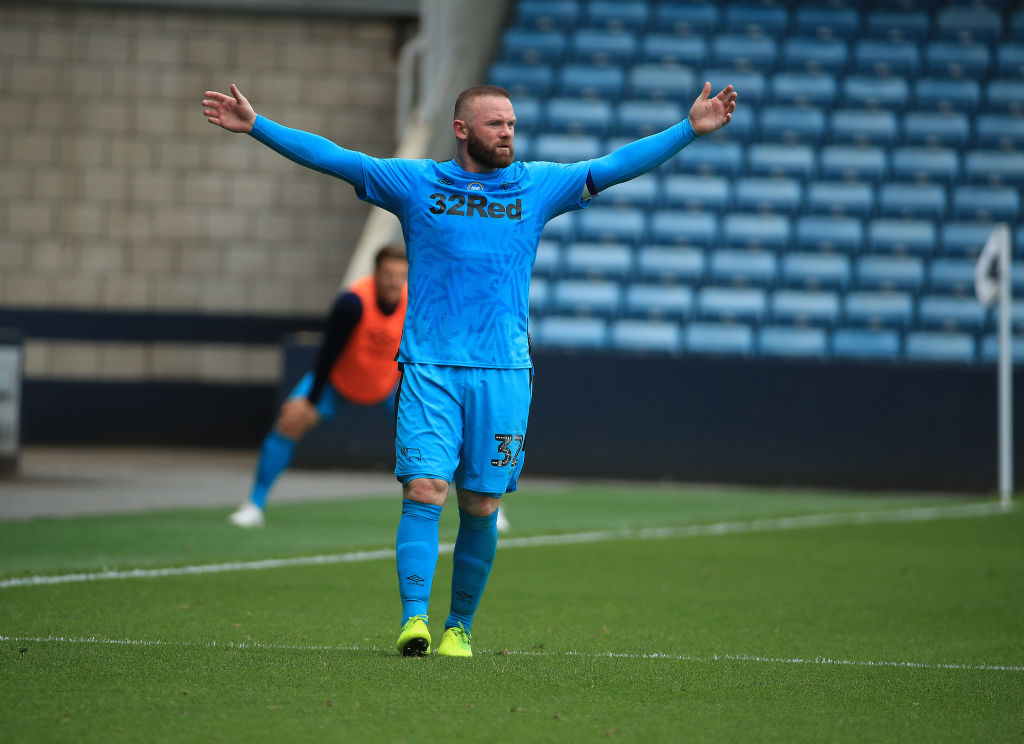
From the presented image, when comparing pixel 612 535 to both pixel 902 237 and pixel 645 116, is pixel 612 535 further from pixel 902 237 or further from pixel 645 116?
pixel 645 116

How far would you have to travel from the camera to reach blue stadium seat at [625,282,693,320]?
17031 millimetres

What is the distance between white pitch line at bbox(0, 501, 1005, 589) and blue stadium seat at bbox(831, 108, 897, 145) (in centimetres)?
642

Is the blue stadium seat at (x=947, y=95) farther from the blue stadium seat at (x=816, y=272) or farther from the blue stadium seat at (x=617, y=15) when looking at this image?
the blue stadium seat at (x=617, y=15)

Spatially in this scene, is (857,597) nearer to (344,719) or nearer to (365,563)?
(365,563)

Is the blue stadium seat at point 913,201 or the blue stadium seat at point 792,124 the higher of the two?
the blue stadium seat at point 792,124

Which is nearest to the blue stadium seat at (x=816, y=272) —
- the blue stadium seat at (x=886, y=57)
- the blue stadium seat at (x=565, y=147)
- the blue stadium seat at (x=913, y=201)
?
the blue stadium seat at (x=913, y=201)

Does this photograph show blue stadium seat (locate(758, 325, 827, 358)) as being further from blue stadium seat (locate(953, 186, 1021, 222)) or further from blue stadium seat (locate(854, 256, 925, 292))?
blue stadium seat (locate(953, 186, 1021, 222))

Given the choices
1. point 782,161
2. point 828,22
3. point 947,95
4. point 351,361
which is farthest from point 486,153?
point 828,22

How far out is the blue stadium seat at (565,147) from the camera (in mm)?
18234

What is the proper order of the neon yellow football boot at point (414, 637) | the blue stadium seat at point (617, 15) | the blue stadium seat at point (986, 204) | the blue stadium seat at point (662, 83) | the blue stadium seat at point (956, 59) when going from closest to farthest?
the neon yellow football boot at point (414, 637), the blue stadium seat at point (986, 204), the blue stadium seat at point (662, 83), the blue stadium seat at point (956, 59), the blue stadium seat at point (617, 15)

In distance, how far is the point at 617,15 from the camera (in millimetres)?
20688

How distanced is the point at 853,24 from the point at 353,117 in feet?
22.6

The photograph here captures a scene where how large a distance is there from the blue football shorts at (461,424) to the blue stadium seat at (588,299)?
11.7 meters

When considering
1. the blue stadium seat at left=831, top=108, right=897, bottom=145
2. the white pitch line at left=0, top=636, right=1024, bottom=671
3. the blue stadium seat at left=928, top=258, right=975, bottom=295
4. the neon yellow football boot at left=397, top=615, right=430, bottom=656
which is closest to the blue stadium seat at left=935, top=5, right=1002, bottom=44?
the blue stadium seat at left=831, top=108, right=897, bottom=145
